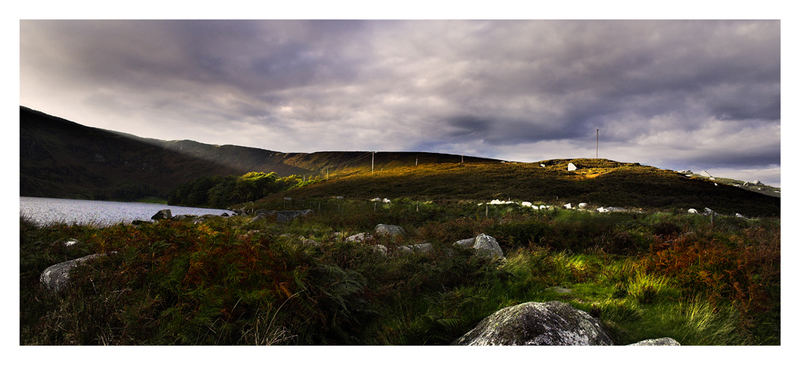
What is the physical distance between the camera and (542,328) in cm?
261

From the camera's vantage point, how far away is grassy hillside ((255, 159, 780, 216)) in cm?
1041

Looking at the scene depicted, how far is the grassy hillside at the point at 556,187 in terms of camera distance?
10.4m

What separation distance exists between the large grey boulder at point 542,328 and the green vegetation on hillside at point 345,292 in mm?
382

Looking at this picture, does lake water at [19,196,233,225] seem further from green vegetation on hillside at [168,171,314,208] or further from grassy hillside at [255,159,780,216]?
grassy hillside at [255,159,780,216]

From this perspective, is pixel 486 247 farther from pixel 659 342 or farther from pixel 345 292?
pixel 345 292

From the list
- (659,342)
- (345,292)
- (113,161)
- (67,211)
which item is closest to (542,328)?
(659,342)

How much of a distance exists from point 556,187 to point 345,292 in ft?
86.9

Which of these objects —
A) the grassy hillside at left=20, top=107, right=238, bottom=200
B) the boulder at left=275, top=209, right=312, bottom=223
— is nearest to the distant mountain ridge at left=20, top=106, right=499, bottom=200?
the grassy hillside at left=20, top=107, right=238, bottom=200

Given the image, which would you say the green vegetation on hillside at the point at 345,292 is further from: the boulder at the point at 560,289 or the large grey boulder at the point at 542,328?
the large grey boulder at the point at 542,328

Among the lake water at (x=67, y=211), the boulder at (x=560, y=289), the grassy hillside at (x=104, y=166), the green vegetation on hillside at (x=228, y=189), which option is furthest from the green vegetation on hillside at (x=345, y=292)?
the green vegetation on hillside at (x=228, y=189)
